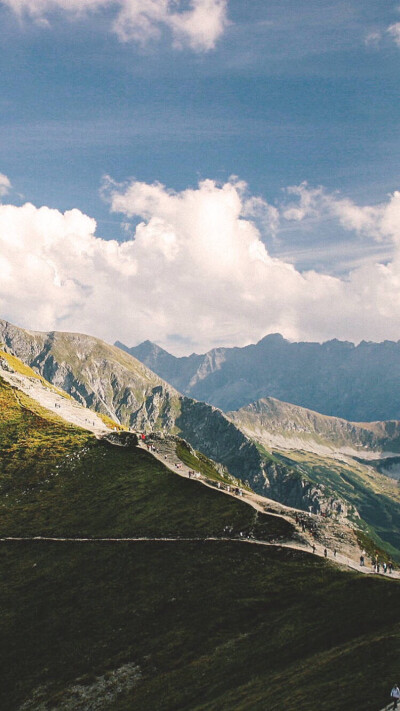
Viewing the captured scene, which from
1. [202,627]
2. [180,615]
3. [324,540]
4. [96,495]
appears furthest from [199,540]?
[96,495]

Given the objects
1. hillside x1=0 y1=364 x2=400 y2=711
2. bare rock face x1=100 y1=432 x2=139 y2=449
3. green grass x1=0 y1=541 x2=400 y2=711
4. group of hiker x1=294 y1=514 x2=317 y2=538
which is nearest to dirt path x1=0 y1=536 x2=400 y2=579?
hillside x1=0 y1=364 x2=400 y2=711

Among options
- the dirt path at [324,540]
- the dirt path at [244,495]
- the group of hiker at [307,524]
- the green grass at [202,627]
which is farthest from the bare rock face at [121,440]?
the group of hiker at [307,524]

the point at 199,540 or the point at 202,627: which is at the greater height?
the point at 199,540

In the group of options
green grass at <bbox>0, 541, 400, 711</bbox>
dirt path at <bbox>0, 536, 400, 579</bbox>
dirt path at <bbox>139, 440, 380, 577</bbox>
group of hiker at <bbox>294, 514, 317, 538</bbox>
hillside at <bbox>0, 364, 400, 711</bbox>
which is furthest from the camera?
group of hiker at <bbox>294, 514, 317, 538</bbox>

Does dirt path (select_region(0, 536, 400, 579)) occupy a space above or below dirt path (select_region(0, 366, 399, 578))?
below

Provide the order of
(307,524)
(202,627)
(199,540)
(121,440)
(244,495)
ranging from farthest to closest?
(121,440) → (244,495) → (307,524) → (199,540) → (202,627)

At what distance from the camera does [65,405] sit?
19075 centimetres

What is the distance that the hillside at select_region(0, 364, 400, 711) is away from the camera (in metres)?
36.1

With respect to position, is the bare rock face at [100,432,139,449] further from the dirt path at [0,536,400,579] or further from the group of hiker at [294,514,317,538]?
the group of hiker at [294,514,317,538]

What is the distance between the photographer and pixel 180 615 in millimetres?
52156

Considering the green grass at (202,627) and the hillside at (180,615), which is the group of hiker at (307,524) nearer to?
the hillside at (180,615)

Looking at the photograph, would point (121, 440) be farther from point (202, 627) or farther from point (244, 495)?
point (202, 627)

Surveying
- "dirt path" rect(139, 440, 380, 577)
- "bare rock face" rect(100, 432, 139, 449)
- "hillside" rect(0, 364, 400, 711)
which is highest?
"bare rock face" rect(100, 432, 139, 449)

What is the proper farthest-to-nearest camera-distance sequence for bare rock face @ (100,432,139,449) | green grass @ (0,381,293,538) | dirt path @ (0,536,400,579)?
bare rock face @ (100,432,139,449), green grass @ (0,381,293,538), dirt path @ (0,536,400,579)
